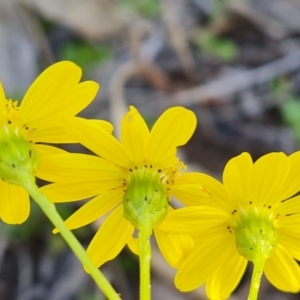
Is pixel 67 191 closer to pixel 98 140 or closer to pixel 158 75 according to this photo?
pixel 98 140

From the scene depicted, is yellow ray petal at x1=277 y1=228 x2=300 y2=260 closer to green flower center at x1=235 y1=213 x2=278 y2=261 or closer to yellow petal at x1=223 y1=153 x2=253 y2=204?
green flower center at x1=235 y1=213 x2=278 y2=261

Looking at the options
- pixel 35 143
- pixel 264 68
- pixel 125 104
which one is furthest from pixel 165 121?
pixel 264 68

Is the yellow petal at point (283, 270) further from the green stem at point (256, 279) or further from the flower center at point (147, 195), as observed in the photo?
the flower center at point (147, 195)

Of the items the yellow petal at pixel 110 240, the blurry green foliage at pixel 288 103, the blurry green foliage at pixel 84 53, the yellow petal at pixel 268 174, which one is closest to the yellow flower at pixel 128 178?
the yellow petal at pixel 110 240

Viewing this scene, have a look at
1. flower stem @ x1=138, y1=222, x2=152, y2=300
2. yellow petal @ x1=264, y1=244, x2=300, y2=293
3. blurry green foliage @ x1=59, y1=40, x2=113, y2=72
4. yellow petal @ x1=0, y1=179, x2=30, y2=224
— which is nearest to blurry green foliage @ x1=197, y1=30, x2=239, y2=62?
blurry green foliage @ x1=59, y1=40, x2=113, y2=72

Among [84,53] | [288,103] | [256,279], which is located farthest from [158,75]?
[256,279]

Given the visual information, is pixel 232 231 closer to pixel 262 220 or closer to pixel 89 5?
pixel 262 220
